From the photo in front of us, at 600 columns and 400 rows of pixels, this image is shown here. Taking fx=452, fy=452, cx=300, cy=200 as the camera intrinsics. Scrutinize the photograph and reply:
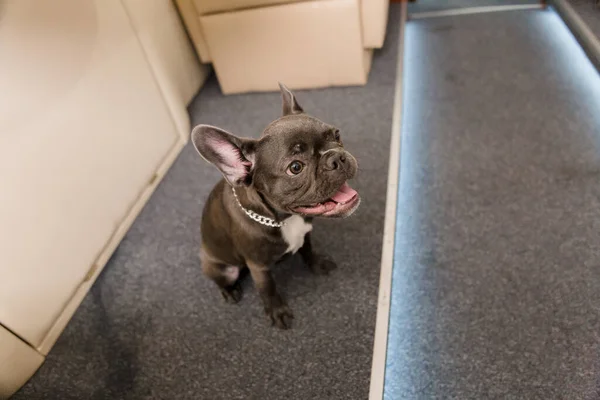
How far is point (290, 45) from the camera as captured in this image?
241cm

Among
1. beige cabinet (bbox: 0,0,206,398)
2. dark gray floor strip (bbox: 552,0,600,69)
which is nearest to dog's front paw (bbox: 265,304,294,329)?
beige cabinet (bbox: 0,0,206,398)

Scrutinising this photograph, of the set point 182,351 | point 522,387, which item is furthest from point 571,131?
point 182,351

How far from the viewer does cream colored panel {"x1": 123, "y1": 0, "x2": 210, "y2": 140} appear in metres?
2.18

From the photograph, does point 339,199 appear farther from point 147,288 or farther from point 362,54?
point 362,54

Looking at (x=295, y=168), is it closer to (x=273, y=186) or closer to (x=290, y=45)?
(x=273, y=186)

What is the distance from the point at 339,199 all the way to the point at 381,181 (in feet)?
2.61

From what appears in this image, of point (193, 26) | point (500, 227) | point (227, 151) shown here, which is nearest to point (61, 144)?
point (227, 151)

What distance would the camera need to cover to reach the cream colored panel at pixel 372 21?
226 cm

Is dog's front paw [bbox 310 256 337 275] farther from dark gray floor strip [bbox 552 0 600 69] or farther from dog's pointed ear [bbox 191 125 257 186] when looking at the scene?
dark gray floor strip [bbox 552 0 600 69]

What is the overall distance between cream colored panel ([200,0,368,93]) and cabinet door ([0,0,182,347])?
1.71 feet

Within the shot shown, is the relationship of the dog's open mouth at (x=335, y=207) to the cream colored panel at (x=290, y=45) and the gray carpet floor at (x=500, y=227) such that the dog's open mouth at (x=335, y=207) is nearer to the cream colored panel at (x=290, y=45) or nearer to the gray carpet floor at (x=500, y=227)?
the gray carpet floor at (x=500, y=227)

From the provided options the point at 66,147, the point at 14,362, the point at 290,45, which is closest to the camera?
the point at 14,362

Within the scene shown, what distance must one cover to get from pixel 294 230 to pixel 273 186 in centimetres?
22

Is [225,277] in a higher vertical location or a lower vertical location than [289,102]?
lower
